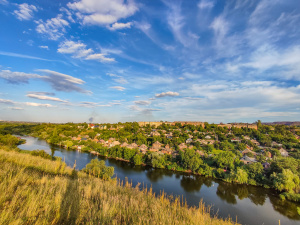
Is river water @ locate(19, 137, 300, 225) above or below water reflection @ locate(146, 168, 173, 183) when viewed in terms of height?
below

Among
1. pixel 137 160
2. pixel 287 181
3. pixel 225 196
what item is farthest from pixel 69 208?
pixel 137 160

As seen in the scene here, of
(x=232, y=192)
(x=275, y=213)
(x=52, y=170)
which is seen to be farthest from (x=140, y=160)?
(x=52, y=170)

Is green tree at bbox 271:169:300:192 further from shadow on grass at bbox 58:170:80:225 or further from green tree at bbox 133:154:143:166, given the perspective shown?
shadow on grass at bbox 58:170:80:225

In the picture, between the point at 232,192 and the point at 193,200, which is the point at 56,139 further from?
the point at 232,192

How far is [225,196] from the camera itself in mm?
17062

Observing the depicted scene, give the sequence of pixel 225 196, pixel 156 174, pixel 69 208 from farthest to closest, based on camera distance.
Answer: pixel 156 174 → pixel 225 196 → pixel 69 208

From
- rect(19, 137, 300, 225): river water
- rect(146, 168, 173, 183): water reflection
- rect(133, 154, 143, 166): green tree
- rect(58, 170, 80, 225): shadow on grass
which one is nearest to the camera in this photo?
rect(58, 170, 80, 225): shadow on grass

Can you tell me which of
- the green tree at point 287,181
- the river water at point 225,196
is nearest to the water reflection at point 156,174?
the river water at point 225,196

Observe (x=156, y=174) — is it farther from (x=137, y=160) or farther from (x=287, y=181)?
(x=287, y=181)

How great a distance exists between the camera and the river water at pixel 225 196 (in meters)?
13.7

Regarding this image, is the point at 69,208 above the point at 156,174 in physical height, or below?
above

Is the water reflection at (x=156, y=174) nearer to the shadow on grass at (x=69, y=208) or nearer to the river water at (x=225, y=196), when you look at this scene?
the river water at (x=225, y=196)

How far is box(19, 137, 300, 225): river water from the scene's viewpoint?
13.7m

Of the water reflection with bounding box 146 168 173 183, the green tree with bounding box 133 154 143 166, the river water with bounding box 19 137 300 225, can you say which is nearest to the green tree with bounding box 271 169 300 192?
the river water with bounding box 19 137 300 225
